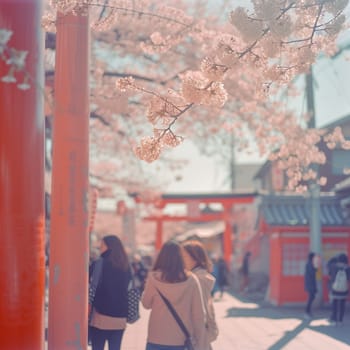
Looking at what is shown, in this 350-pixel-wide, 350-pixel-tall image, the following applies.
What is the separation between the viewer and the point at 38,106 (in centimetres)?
503

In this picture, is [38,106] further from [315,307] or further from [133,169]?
[133,169]

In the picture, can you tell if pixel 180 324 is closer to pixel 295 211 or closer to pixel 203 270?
pixel 203 270

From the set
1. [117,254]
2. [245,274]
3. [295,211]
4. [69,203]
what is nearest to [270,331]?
[117,254]

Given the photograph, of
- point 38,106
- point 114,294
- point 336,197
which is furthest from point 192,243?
point 336,197

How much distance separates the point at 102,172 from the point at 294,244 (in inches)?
292

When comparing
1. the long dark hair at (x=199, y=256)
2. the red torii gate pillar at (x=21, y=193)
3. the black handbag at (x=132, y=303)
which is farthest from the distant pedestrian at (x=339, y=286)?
the red torii gate pillar at (x=21, y=193)

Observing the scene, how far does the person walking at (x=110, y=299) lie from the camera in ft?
22.9

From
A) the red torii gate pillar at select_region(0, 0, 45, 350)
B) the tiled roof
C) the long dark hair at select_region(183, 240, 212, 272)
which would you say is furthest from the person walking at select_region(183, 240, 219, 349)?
the tiled roof

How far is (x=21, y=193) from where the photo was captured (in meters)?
4.90

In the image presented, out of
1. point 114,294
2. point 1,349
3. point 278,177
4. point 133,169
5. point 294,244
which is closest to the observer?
point 1,349

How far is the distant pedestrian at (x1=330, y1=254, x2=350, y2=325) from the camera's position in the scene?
1623 centimetres

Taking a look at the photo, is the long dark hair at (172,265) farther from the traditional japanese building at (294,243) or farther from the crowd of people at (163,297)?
the traditional japanese building at (294,243)

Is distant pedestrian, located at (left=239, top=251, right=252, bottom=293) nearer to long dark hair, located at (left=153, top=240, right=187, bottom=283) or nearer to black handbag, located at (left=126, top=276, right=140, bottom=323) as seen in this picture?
black handbag, located at (left=126, top=276, right=140, bottom=323)

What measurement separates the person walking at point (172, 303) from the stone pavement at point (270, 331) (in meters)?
4.34
